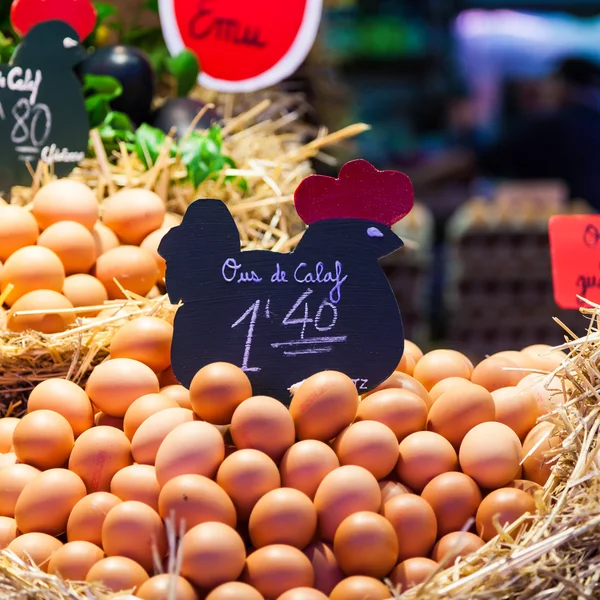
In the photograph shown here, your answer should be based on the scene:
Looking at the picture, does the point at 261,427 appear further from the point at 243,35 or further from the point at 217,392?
the point at 243,35

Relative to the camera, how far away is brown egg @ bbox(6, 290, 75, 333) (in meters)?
1.72

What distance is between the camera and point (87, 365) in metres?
1.63

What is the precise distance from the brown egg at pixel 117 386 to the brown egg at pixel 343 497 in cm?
38

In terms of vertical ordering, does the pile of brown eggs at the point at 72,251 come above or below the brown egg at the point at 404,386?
above

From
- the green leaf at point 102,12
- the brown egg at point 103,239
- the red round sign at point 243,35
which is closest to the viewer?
the brown egg at point 103,239

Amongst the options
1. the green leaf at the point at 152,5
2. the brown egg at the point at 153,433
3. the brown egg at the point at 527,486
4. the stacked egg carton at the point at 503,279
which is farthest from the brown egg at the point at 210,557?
the stacked egg carton at the point at 503,279

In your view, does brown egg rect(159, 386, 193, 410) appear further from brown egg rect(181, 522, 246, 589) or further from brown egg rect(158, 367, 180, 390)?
brown egg rect(181, 522, 246, 589)

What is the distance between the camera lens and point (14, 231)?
6.12 feet

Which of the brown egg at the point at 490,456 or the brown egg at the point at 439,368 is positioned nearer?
the brown egg at the point at 490,456

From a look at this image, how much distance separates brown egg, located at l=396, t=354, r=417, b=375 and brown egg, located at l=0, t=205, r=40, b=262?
2.73 ft

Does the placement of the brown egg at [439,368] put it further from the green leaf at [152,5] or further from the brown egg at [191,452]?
the green leaf at [152,5]

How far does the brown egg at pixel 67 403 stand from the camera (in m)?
1.45

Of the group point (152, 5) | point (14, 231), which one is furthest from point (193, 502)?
A: point (152, 5)

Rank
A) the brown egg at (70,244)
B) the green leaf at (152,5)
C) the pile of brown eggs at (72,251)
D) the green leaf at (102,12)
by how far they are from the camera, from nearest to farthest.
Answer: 1. the pile of brown eggs at (72,251)
2. the brown egg at (70,244)
3. the green leaf at (102,12)
4. the green leaf at (152,5)
